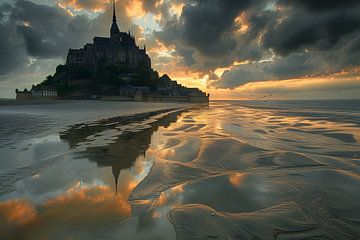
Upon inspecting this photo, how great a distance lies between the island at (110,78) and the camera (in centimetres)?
9962

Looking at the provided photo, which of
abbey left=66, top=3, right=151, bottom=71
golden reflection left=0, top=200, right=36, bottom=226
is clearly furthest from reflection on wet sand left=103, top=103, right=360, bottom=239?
abbey left=66, top=3, right=151, bottom=71

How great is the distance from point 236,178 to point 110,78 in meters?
109

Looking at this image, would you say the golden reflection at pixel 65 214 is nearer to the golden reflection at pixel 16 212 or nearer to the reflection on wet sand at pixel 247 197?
the golden reflection at pixel 16 212

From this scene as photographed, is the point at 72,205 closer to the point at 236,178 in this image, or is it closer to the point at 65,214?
the point at 65,214

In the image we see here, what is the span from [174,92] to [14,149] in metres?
104

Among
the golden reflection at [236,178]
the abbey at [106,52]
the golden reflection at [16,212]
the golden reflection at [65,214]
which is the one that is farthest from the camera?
the abbey at [106,52]

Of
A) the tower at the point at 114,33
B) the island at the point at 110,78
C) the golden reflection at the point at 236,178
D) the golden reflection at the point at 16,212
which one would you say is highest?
the tower at the point at 114,33

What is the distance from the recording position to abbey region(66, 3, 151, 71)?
11225cm

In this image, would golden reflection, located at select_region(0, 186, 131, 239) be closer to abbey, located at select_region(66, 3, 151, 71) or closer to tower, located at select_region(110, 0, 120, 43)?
abbey, located at select_region(66, 3, 151, 71)

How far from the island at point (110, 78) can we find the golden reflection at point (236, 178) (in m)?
96.2

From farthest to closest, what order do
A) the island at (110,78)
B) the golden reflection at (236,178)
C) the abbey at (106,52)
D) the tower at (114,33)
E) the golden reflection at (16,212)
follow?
the tower at (114,33)
the abbey at (106,52)
the island at (110,78)
the golden reflection at (236,178)
the golden reflection at (16,212)

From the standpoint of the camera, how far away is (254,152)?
24.5ft

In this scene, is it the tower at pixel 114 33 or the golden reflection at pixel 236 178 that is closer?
the golden reflection at pixel 236 178

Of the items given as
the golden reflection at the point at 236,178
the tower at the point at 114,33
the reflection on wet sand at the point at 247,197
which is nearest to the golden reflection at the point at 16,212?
the reflection on wet sand at the point at 247,197
